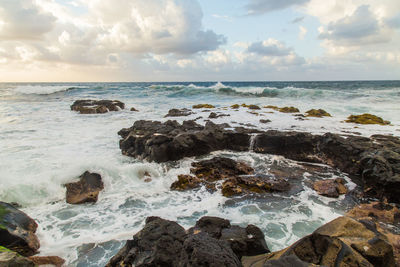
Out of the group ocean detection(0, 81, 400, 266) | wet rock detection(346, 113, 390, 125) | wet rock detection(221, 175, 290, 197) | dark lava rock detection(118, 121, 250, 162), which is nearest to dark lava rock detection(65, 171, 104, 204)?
ocean detection(0, 81, 400, 266)

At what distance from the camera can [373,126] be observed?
484 inches

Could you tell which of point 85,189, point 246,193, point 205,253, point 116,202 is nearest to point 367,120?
point 246,193

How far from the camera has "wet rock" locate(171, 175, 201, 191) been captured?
693 centimetres

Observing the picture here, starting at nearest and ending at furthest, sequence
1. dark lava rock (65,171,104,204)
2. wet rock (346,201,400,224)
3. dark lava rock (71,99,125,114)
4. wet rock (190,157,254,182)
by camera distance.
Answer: wet rock (346,201,400,224), dark lava rock (65,171,104,204), wet rock (190,157,254,182), dark lava rock (71,99,125,114)

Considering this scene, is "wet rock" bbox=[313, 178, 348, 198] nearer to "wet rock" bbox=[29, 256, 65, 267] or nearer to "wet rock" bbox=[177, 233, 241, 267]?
"wet rock" bbox=[177, 233, 241, 267]

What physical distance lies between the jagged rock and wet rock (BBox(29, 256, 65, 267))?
3349 millimetres

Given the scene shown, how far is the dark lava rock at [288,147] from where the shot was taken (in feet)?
23.0

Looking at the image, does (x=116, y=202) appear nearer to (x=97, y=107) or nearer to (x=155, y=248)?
(x=155, y=248)

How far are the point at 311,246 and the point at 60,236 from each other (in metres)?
4.64

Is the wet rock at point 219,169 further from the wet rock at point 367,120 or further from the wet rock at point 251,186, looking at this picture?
the wet rock at point 367,120

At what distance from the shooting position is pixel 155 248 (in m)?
3.15

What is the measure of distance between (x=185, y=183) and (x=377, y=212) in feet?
16.0

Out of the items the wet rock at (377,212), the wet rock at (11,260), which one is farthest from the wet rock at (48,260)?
the wet rock at (377,212)

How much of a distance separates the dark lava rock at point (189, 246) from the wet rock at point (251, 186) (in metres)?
2.28
